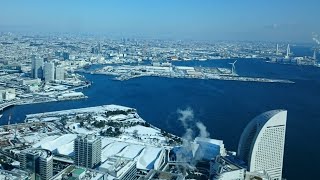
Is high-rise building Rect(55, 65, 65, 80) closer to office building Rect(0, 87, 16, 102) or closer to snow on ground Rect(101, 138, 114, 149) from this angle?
office building Rect(0, 87, 16, 102)

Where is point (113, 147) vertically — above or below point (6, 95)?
below

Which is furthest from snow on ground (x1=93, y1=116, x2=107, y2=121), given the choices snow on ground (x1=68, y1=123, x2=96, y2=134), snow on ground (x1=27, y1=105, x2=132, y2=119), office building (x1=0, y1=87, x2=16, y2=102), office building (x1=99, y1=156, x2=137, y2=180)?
office building (x1=99, y1=156, x2=137, y2=180)

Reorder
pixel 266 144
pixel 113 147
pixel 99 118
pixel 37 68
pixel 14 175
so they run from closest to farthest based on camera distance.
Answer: pixel 14 175, pixel 266 144, pixel 113 147, pixel 99 118, pixel 37 68

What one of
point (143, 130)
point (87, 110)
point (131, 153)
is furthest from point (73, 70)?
point (131, 153)

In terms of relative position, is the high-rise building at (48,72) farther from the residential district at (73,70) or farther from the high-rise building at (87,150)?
the high-rise building at (87,150)

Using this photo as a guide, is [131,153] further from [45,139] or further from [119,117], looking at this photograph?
[119,117]

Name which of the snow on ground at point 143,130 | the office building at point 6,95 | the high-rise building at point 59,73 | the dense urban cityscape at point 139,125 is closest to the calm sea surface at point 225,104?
the dense urban cityscape at point 139,125

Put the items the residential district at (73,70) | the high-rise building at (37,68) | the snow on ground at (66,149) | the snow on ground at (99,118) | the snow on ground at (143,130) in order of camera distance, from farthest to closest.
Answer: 1. the high-rise building at (37,68)
2. the residential district at (73,70)
3. the snow on ground at (99,118)
4. the snow on ground at (143,130)
5. the snow on ground at (66,149)
